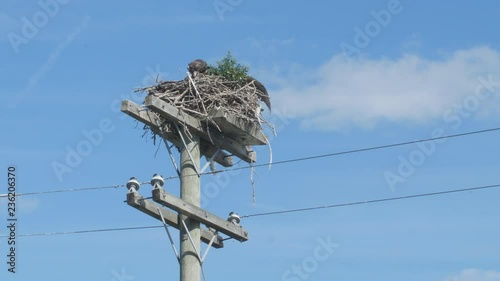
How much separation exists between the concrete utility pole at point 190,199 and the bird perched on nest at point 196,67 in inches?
44.0

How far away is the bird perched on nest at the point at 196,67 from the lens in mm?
12023

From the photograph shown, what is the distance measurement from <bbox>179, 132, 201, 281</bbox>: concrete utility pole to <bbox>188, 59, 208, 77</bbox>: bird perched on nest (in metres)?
1.12

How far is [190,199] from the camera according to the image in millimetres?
10680

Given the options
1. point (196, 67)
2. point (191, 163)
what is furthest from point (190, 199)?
point (196, 67)

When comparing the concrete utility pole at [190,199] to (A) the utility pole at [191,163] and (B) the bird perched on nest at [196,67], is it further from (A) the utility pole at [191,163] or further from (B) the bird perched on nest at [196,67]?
(B) the bird perched on nest at [196,67]

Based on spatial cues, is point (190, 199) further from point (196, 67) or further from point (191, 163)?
point (196, 67)

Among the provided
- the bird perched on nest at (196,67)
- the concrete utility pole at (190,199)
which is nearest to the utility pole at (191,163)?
the concrete utility pole at (190,199)

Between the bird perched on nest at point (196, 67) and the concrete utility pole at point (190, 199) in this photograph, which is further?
the bird perched on nest at point (196, 67)

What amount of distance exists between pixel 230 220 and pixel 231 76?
2021mm

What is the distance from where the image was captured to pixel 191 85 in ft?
38.0

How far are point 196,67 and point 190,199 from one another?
6.71ft

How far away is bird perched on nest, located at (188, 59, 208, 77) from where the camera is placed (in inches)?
473

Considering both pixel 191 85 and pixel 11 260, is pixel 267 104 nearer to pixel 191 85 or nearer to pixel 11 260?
pixel 191 85

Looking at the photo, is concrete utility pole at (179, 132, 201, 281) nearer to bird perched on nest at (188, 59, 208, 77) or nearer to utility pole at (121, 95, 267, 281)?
utility pole at (121, 95, 267, 281)
